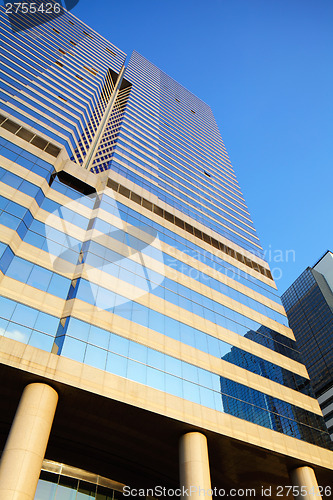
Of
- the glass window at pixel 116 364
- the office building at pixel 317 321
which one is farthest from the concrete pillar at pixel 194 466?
the office building at pixel 317 321

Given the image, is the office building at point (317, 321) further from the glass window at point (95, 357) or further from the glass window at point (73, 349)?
the glass window at point (73, 349)

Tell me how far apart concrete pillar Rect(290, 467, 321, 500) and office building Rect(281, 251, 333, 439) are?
51.4m

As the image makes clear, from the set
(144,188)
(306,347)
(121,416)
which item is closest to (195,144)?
(144,188)

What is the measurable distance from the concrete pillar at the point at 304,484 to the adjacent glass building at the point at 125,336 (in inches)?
8.2

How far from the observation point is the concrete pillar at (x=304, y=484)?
21656 millimetres

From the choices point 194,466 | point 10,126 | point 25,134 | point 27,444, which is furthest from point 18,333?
point 10,126

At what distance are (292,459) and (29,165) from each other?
27771mm

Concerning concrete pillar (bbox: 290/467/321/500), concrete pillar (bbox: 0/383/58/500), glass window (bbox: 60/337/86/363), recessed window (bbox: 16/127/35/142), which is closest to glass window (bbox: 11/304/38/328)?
glass window (bbox: 60/337/86/363)

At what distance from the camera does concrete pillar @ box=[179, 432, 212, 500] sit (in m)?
16.9

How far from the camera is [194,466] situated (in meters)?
18.1

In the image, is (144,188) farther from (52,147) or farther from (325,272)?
(325,272)

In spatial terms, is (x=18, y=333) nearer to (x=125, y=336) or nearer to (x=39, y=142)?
(x=125, y=336)

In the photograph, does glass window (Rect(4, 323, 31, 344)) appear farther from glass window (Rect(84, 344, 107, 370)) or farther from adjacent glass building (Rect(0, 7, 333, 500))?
glass window (Rect(84, 344, 107, 370))

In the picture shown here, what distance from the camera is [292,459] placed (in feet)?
73.4
